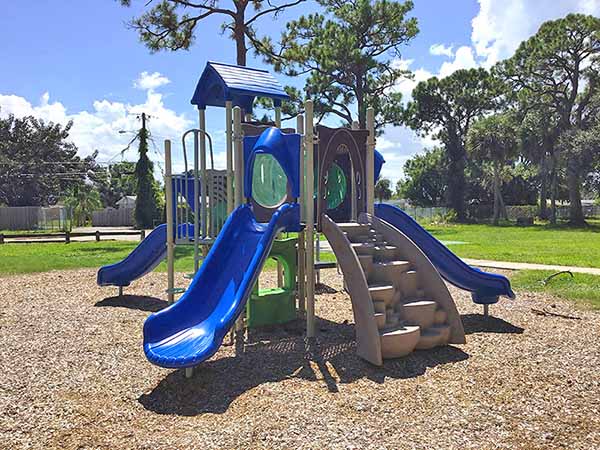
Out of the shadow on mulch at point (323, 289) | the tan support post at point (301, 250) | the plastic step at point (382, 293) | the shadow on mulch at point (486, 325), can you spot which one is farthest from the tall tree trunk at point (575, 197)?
the plastic step at point (382, 293)

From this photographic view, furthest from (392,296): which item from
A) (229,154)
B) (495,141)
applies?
(495,141)

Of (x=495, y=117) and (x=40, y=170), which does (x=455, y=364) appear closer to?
(x=495, y=117)

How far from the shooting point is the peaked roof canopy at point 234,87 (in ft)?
24.3

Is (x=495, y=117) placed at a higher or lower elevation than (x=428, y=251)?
higher

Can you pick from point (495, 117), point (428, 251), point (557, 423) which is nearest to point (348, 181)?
point (428, 251)

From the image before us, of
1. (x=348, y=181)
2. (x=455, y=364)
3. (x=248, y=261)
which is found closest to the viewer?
(x=455, y=364)

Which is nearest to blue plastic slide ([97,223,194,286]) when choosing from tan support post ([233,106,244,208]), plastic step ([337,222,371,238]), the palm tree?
tan support post ([233,106,244,208])

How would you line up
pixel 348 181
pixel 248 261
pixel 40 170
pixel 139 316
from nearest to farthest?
1. pixel 248 261
2. pixel 348 181
3. pixel 139 316
4. pixel 40 170

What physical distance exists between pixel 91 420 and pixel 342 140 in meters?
4.20

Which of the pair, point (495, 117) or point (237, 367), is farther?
point (495, 117)

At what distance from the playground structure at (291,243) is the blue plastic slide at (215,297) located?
0.04 feet

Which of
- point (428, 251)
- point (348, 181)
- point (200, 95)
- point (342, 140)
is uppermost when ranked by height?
point (200, 95)

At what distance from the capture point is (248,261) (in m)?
5.76

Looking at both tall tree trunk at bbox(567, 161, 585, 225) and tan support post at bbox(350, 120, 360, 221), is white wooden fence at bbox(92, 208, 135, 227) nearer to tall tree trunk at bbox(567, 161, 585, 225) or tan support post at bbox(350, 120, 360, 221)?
tall tree trunk at bbox(567, 161, 585, 225)
